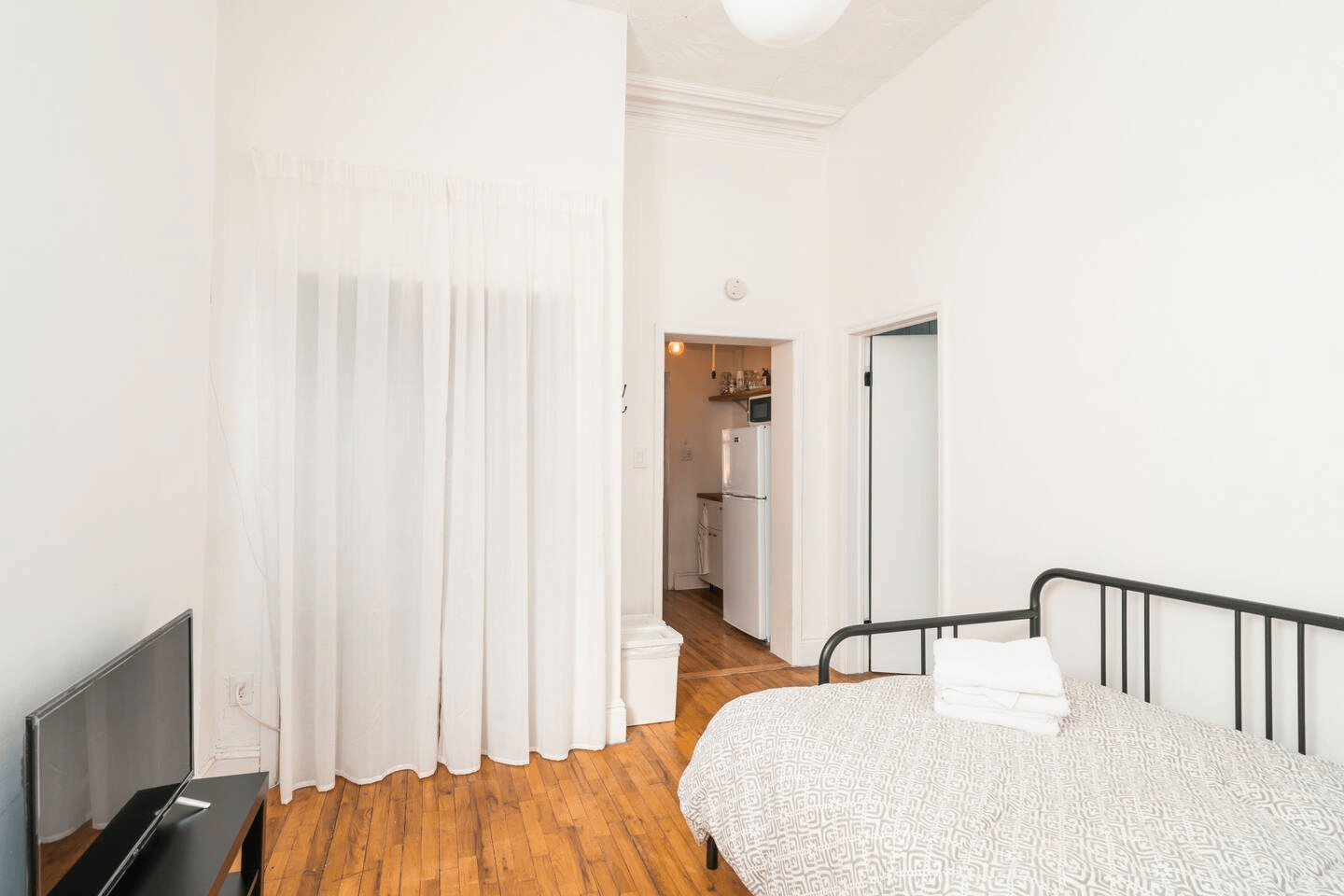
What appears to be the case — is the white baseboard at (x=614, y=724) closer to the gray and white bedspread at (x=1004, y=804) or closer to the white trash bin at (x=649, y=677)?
the white trash bin at (x=649, y=677)

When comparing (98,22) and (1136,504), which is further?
(1136,504)

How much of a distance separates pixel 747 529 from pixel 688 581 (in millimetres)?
1913

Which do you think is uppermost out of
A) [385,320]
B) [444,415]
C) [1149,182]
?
[1149,182]

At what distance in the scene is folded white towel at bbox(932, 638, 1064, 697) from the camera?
1.82 m

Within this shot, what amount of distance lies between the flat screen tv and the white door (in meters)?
3.10

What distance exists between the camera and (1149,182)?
2.14 meters

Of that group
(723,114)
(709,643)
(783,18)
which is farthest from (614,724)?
(723,114)

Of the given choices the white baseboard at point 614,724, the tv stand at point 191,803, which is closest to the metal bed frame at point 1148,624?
the white baseboard at point 614,724

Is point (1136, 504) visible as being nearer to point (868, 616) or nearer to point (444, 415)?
point (868, 616)

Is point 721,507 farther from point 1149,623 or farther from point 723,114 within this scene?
Answer: point 1149,623

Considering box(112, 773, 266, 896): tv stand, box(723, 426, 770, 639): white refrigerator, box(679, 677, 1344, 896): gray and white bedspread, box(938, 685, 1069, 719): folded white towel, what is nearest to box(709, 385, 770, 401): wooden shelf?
box(723, 426, 770, 639): white refrigerator

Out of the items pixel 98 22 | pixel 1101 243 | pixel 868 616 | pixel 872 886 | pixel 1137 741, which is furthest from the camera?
pixel 868 616

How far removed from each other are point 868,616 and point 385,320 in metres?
2.79

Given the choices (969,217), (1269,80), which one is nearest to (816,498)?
(969,217)
